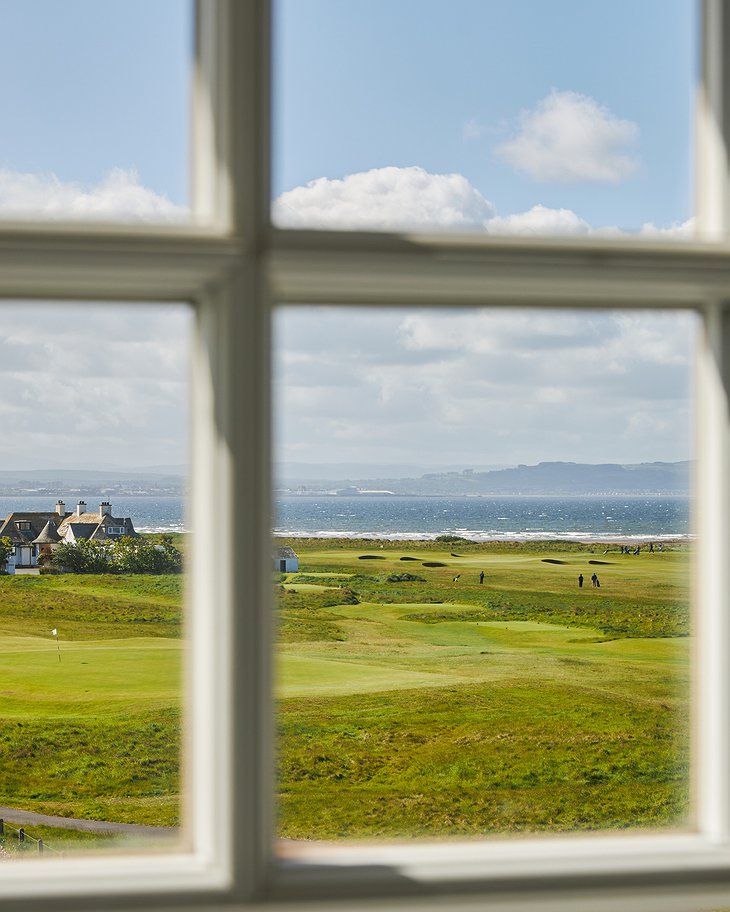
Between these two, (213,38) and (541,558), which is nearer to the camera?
(213,38)

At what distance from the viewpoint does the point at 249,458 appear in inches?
39.4

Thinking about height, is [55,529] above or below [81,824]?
above

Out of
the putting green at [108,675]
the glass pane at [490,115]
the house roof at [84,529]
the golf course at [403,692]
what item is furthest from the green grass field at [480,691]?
the glass pane at [490,115]

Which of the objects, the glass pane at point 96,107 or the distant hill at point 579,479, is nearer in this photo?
the glass pane at point 96,107

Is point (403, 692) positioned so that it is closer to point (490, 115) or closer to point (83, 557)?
point (83, 557)

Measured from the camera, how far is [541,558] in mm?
1265

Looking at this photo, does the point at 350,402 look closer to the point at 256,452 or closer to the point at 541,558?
the point at 256,452

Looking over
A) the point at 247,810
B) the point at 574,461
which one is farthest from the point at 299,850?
the point at 574,461

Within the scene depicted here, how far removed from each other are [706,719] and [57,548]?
0.87 m

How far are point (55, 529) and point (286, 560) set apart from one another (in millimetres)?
303

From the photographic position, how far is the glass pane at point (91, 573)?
112 cm

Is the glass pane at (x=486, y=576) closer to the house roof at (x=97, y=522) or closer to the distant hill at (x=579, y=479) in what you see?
the distant hill at (x=579, y=479)

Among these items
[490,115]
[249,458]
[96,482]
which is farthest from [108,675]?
[490,115]

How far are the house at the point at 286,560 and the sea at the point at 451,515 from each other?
2cm
